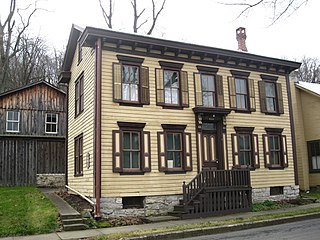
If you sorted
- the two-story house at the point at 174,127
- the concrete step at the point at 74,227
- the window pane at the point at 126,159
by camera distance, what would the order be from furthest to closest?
the window pane at the point at 126,159 → the two-story house at the point at 174,127 → the concrete step at the point at 74,227

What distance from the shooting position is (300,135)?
2291cm

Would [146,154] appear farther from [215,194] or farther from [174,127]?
[215,194]

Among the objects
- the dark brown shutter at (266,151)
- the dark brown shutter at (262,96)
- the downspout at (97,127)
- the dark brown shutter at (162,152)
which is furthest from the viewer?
the dark brown shutter at (262,96)

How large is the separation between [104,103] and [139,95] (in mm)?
1639

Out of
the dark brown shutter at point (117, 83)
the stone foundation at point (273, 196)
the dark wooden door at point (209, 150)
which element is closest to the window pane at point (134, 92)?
the dark brown shutter at point (117, 83)

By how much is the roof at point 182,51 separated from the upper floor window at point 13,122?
7.57m

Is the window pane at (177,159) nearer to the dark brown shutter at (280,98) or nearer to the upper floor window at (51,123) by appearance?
the dark brown shutter at (280,98)

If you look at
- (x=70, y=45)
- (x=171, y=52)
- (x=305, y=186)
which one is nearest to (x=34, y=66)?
(x=70, y=45)

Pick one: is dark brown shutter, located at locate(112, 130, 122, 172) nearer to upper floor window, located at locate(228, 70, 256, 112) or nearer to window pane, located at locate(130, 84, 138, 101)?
window pane, located at locate(130, 84, 138, 101)

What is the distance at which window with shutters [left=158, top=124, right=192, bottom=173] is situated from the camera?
50.2 feet

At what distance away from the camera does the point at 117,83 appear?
48.7 ft

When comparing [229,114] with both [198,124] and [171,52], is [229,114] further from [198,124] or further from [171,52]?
[171,52]

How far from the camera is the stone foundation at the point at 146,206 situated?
13719 mm

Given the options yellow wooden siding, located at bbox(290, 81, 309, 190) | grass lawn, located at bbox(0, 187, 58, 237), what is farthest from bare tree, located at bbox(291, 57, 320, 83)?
grass lawn, located at bbox(0, 187, 58, 237)
